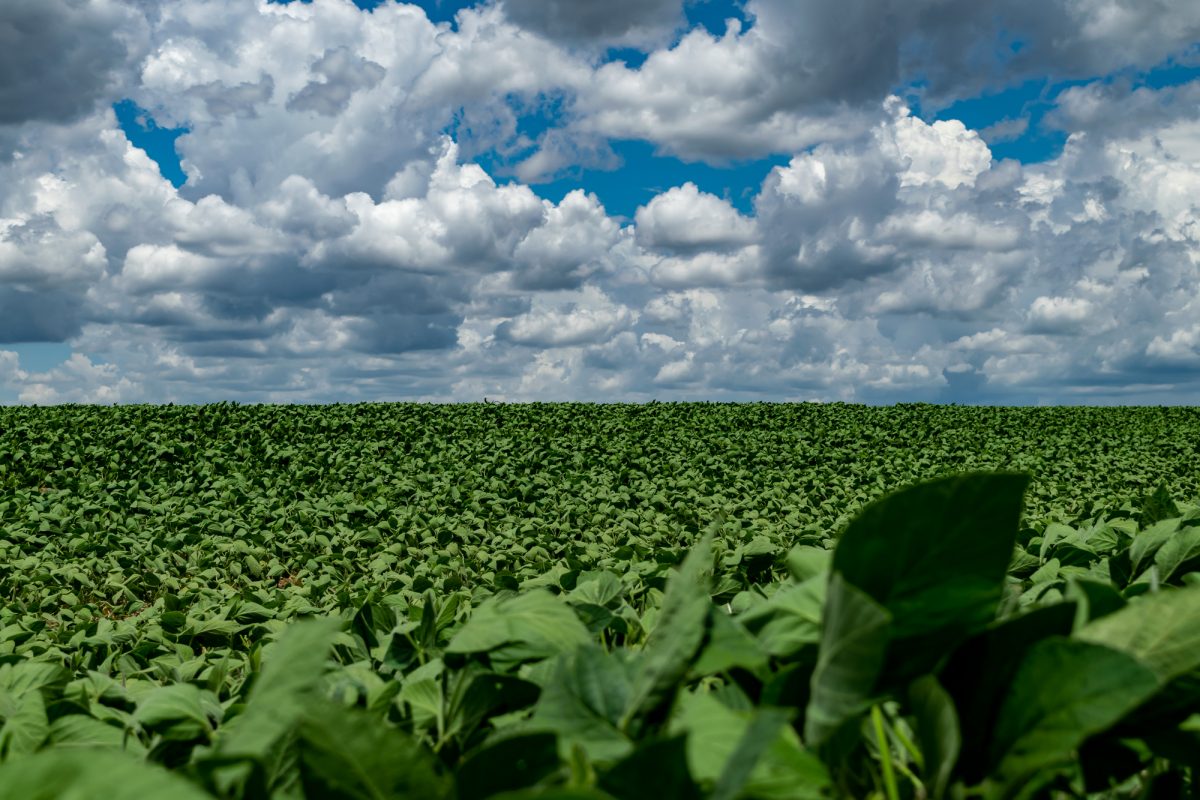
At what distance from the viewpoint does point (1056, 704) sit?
67cm

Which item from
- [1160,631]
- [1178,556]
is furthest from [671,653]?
[1178,556]

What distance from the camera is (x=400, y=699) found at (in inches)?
38.7

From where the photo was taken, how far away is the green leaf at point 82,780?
1.68ft

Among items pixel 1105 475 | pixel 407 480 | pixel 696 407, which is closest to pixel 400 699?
pixel 407 480

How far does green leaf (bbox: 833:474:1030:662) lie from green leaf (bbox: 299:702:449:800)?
0.32m

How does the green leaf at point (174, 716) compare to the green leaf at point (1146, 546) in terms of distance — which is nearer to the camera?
the green leaf at point (174, 716)

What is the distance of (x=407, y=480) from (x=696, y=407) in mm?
9649

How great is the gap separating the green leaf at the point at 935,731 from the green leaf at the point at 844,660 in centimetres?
4

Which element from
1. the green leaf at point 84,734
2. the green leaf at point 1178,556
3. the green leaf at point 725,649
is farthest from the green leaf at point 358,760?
the green leaf at point 1178,556

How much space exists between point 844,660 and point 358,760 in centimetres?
32

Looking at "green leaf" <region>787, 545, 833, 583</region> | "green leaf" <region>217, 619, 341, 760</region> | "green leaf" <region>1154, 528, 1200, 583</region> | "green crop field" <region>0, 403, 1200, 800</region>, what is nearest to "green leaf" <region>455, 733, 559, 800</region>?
"green crop field" <region>0, 403, 1200, 800</region>

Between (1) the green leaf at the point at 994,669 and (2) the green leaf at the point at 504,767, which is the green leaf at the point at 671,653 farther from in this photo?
(1) the green leaf at the point at 994,669

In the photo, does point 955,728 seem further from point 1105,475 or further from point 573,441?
point 1105,475

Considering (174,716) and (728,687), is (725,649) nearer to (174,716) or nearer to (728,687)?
(728,687)
